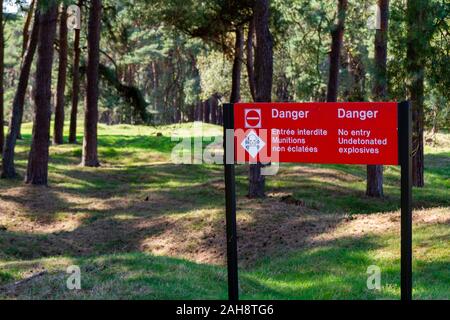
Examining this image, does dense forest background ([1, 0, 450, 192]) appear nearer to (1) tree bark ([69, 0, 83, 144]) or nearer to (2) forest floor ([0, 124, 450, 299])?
(1) tree bark ([69, 0, 83, 144])

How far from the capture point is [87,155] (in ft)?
91.7

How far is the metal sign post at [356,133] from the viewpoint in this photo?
715 centimetres

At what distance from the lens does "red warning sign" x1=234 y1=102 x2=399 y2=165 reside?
723cm

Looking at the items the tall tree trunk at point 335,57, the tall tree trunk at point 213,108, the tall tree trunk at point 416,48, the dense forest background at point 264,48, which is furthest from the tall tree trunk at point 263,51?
the tall tree trunk at point 213,108

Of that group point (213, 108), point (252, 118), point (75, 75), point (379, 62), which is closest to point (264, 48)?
point (379, 62)

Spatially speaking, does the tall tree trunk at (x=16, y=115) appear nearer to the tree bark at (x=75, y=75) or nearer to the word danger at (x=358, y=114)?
the tree bark at (x=75, y=75)

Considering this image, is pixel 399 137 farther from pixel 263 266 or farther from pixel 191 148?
pixel 191 148

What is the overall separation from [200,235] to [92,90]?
46.6 ft

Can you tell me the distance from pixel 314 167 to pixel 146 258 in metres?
16.8

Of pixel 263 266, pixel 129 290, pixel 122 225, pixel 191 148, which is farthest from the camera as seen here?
pixel 191 148

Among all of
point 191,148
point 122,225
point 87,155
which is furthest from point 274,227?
point 191,148

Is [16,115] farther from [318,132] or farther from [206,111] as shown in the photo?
[206,111]

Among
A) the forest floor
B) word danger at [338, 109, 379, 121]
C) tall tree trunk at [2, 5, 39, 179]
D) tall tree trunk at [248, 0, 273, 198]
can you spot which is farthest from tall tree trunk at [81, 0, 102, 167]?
word danger at [338, 109, 379, 121]

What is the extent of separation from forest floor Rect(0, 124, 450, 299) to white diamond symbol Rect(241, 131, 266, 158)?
1.89 meters
